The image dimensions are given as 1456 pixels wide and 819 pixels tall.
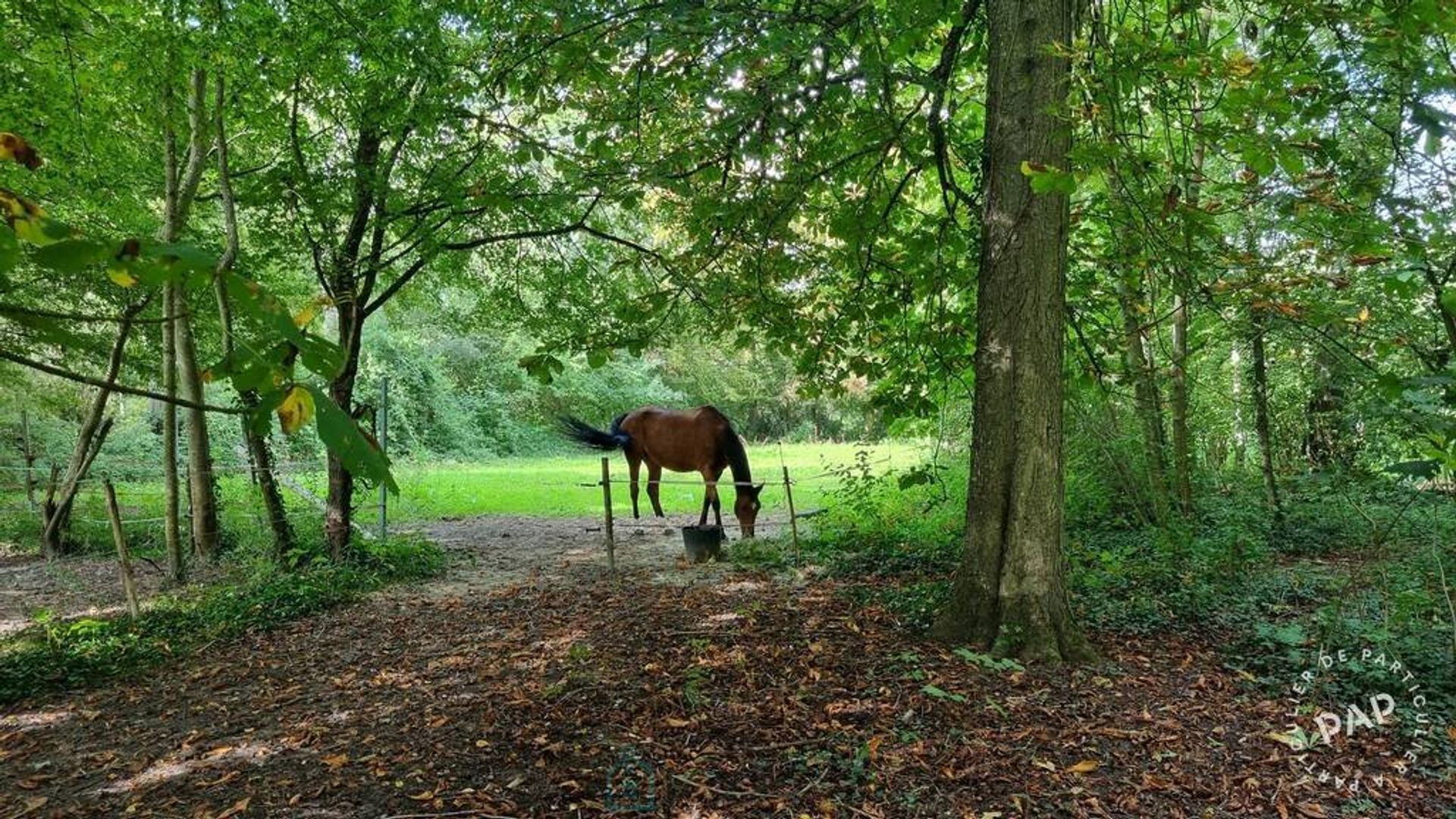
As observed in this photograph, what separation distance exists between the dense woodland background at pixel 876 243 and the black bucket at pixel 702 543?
0.32 metres

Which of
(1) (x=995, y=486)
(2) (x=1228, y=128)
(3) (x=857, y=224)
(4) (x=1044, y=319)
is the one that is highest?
(3) (x=857, y=224)

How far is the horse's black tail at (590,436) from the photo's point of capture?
36.2ft

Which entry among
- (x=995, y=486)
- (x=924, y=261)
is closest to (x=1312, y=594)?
(x=995, y=486)

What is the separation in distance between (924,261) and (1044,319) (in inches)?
70.1

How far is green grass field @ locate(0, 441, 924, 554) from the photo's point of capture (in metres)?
9.89

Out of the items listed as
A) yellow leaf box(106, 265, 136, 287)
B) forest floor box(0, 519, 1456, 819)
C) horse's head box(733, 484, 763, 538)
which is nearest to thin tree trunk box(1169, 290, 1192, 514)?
forest floor box(0, 519, 1456, 819)

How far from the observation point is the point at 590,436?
1103 cm

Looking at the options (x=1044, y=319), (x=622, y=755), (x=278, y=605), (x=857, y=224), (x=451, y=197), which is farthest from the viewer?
(x=278, y=605)

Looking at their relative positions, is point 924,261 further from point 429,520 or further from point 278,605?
point 429,520

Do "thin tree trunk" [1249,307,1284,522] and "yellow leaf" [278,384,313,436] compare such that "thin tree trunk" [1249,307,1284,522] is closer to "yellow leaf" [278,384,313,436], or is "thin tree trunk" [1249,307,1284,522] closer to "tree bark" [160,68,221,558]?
"yellow leaf" [278,384,313,436]

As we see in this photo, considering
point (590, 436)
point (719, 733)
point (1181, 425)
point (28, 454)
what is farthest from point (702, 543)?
point (28, 454)

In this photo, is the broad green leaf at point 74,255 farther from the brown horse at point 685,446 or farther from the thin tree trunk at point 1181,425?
the thin tree trunk at point 1181,425

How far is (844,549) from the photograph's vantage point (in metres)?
7.36

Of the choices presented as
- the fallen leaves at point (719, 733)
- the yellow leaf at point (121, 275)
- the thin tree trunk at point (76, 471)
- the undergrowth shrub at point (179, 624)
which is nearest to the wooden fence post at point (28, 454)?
the thin tree trunk at point (76, 471)
